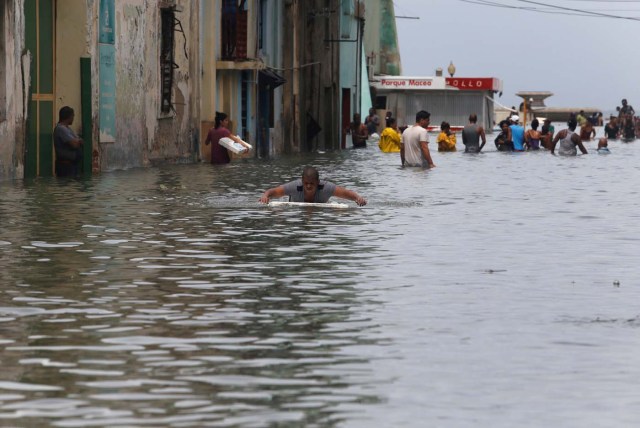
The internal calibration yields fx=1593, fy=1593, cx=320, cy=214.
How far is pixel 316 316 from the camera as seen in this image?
9.52m

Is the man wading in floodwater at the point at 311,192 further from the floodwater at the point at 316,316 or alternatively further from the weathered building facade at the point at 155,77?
the weathered building facade at the point at 155,77

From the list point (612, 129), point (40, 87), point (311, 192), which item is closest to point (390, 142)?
point (612, 129)

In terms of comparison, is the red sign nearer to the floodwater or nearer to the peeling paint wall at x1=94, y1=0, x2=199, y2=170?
the peeling paint wall at x1=94, y1=0, x2=199, y2=170

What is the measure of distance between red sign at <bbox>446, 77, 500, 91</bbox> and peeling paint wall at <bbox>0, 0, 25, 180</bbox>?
7218cm

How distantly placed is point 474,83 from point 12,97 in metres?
73.4

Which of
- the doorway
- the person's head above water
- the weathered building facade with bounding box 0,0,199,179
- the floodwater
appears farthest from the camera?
the doorway

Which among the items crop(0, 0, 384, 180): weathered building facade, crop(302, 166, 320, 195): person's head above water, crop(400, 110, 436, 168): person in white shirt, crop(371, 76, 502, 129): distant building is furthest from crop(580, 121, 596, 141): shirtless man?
crop(302, 166, 320, 195): person's head above water

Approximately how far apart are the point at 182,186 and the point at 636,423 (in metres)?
19.3

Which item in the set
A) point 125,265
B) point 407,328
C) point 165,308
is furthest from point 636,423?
point 125,265

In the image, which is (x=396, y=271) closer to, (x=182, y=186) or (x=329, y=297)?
(x=329, y=297)

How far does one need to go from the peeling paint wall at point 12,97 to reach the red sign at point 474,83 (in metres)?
72.2

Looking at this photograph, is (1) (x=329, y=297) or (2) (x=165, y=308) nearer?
(2) (x=165, y=308)

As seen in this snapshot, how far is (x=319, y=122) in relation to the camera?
57.8 m

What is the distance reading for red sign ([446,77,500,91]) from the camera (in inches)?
3824
